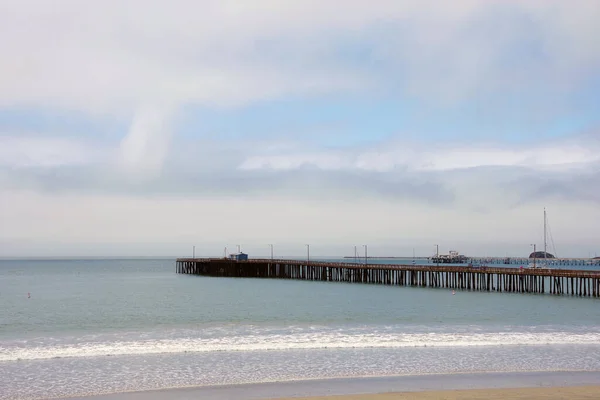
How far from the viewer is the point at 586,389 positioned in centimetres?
1455

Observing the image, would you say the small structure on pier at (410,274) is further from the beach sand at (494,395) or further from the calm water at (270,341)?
the beach sand at (494,395)

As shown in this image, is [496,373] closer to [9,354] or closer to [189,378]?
[189,378]

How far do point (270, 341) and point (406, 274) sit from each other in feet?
149

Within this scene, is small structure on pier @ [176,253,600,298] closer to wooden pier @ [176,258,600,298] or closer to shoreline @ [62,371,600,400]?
wooden pier @ [176,258,600,298]

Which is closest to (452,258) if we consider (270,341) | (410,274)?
(410,274)

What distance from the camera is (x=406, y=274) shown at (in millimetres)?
66562

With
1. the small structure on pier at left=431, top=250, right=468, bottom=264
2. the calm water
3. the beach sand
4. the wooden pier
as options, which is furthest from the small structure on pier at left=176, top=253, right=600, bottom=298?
the small structure on pier at left=431, top=250, right=468, bottom=264

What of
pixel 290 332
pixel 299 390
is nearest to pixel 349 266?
pixel 290 332

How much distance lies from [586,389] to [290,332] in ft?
46.1

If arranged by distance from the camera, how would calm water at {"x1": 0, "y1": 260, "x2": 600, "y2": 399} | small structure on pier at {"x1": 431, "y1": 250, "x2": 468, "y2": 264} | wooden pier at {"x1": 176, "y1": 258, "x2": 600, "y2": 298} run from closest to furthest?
calm water at {"x1": 0, "y1": 260, "x2": 600, "y2": 399}
wooden pier at {"x1": 176, "y1": 258, "x2": 600, "y2": 298}
small structure on pier at {"x1": 431, "y1": 250, "x2": 468, "y2": 264}

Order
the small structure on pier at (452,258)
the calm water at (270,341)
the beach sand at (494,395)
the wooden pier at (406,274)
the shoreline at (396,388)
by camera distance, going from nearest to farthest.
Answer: the beach sand at (494,395) → the shoreline at (396,388) → the calm water at (270,341) → the wooden pier at (406,274) → the small structure on pier at (452,258)

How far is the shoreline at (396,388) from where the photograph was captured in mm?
14055

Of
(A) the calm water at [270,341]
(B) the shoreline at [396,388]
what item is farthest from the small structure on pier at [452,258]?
(B) the shoreline at [396,388]

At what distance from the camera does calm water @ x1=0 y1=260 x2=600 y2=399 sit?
17.1 metres
